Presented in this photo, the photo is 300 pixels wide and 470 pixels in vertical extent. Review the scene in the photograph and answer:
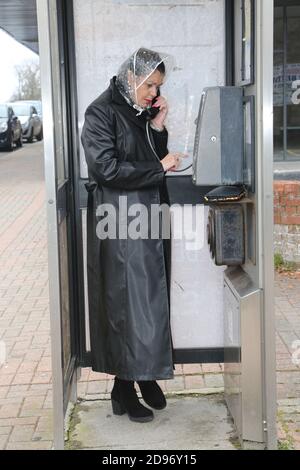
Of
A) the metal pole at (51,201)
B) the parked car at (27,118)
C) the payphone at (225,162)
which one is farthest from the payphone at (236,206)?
the parked car at (27,118)

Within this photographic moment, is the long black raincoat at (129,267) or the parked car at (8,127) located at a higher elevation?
the parked car at (8,127)

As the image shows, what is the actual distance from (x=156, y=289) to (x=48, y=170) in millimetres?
869

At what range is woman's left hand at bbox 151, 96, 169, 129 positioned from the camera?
347 centimetres

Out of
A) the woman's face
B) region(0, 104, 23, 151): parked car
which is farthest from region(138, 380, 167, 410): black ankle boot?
region(0, 104, 23, 151): parked car

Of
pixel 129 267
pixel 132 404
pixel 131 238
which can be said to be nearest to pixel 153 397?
pixel 132 404

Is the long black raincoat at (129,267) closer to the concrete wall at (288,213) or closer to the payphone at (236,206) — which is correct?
the payphone at (236,206)

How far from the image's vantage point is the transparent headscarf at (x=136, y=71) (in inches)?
131

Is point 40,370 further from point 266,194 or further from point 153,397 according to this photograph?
point 266,194

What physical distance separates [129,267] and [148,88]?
0.86 meters

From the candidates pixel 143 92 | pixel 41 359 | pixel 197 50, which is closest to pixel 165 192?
pixel 143 92

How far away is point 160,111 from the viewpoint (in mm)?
3484

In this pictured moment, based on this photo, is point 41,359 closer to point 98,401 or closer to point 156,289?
point 98,401

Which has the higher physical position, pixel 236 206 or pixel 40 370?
pixel 236 206
